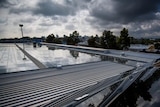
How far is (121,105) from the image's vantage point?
318 cm

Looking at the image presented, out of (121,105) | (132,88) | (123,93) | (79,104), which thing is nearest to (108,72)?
(132,88)

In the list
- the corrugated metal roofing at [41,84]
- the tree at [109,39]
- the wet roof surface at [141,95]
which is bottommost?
the wet roof surface at [141,95]

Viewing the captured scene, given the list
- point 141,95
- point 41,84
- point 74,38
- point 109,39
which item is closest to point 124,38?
point 109,39

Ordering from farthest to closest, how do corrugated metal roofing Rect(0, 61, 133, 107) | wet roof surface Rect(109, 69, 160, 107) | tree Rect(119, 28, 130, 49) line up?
tree Rect(119, 28, 130, 49) < wet roof surface Rect(109, 69, 160, 107) < corrugated metal roofing Rect(0, 61, 133, 107)

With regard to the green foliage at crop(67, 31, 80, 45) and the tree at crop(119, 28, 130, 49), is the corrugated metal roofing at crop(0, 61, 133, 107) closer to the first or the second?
the tree at crop(119, 28, 130, 49)

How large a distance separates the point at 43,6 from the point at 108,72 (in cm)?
542

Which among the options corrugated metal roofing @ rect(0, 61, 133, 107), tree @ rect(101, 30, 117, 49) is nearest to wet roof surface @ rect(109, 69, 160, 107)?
corrugated metal roofing @ rect(0, 61, 133, 107)

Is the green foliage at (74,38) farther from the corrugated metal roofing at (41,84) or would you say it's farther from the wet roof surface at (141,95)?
the wet roof surface at (141,95)

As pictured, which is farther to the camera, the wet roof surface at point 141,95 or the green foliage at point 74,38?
the green foliage at point 74,38

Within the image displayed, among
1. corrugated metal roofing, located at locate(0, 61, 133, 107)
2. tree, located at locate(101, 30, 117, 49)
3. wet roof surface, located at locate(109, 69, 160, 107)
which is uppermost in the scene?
tree, located at locate(101, 30, 117, 49)

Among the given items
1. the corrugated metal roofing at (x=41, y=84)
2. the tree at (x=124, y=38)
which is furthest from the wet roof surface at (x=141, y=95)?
the tree at (x=124, y=38)

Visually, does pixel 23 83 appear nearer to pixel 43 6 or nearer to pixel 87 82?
pixel 87 82

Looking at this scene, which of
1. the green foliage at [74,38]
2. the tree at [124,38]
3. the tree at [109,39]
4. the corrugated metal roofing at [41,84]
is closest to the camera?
the corrugated metal roofing at [41,84]

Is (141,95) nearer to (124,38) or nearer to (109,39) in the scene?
(124,38)
